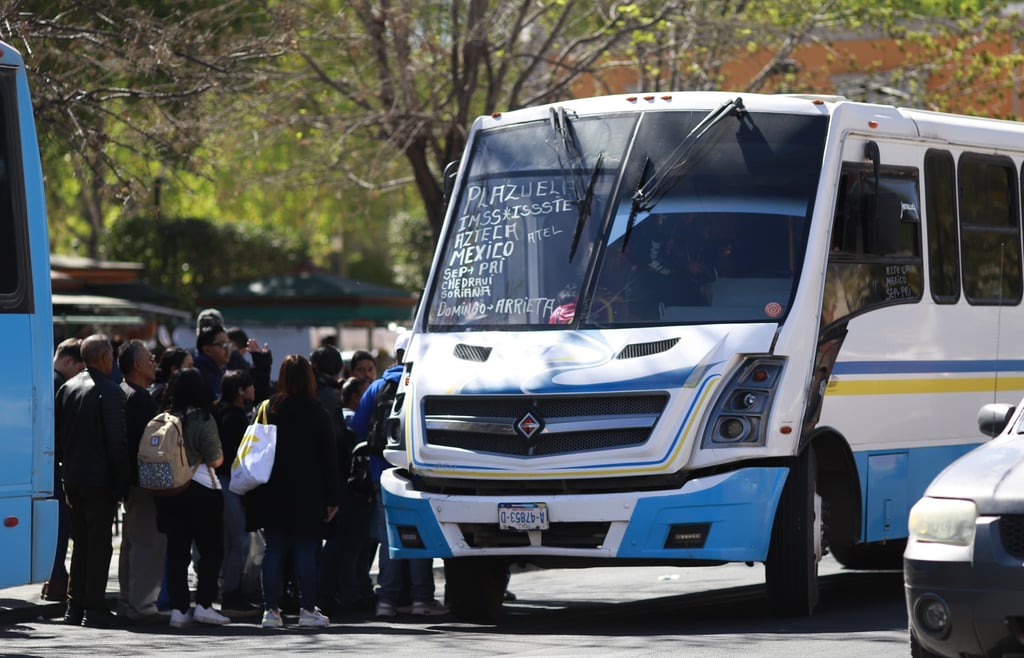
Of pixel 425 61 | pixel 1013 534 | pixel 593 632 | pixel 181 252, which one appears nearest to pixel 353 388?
pixel 593 632

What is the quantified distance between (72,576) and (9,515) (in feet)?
8.91

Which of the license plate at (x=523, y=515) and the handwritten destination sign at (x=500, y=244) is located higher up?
the handwritten destination sign at (x=500, y=244)

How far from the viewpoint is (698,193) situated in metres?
11.0

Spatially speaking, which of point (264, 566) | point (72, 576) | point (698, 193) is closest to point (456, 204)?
point (698, 193)

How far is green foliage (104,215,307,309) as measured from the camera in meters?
36.4

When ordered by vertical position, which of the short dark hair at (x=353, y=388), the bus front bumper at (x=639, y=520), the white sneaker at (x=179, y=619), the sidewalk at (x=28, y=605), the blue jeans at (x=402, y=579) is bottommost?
the sidewalk at (x=28, y=605)

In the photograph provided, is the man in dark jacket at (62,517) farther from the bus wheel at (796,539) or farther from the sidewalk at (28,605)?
the bus wheel at (796,539)

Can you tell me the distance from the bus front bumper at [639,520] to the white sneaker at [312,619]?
4.45 ft

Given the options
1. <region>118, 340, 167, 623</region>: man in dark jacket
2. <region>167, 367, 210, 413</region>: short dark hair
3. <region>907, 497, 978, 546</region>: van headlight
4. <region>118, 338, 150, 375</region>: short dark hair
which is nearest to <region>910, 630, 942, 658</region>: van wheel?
<region>907, 497, 978, 546</region>: van headlight

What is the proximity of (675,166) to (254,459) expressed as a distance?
318cm

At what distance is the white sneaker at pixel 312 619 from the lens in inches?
446

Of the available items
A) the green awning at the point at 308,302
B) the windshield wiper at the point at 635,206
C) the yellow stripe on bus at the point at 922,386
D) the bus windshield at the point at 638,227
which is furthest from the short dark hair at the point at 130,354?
the green awning at the point at 308,302

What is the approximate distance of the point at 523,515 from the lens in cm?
1023

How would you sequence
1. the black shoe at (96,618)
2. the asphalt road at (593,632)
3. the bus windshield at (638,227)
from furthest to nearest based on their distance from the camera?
the black shoe at (96,618), the bus windshield at (638,227), the asphalt road at (593,632)
